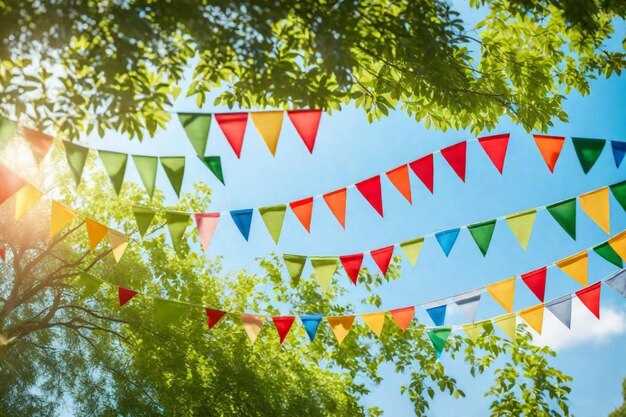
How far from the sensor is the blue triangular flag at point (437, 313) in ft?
22.1

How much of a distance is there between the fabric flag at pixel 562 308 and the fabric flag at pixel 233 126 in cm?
352

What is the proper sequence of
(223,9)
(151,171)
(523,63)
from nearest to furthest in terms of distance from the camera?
(223,9) → (151,171) → (523,63)

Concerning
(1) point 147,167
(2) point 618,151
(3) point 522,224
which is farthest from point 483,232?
(1) point 147,167

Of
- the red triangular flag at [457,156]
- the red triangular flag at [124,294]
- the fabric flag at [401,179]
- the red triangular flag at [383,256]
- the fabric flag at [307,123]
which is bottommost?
the red triangular flag at [124,294]

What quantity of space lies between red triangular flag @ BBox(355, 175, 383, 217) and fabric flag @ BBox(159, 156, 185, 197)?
1703mm

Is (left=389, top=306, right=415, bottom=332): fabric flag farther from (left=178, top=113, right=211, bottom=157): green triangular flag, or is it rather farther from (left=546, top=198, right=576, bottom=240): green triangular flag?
(left=178, top=113, right=211, bottom=157): green triangular flag

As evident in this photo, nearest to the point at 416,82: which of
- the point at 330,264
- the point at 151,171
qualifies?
the point at 330,264

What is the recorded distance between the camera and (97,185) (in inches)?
501

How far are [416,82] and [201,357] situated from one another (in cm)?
619

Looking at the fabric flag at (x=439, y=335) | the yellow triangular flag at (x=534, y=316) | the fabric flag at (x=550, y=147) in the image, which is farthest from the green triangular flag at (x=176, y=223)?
the yellow triangular flag at (x=534, y=316)

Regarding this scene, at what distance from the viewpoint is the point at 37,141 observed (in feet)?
16.9

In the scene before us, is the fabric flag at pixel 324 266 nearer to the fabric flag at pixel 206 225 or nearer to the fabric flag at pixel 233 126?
the fabric flag at pixel 206 225

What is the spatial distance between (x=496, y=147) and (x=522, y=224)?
0.75 metres

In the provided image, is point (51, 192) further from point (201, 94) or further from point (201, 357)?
point (201, 94)
